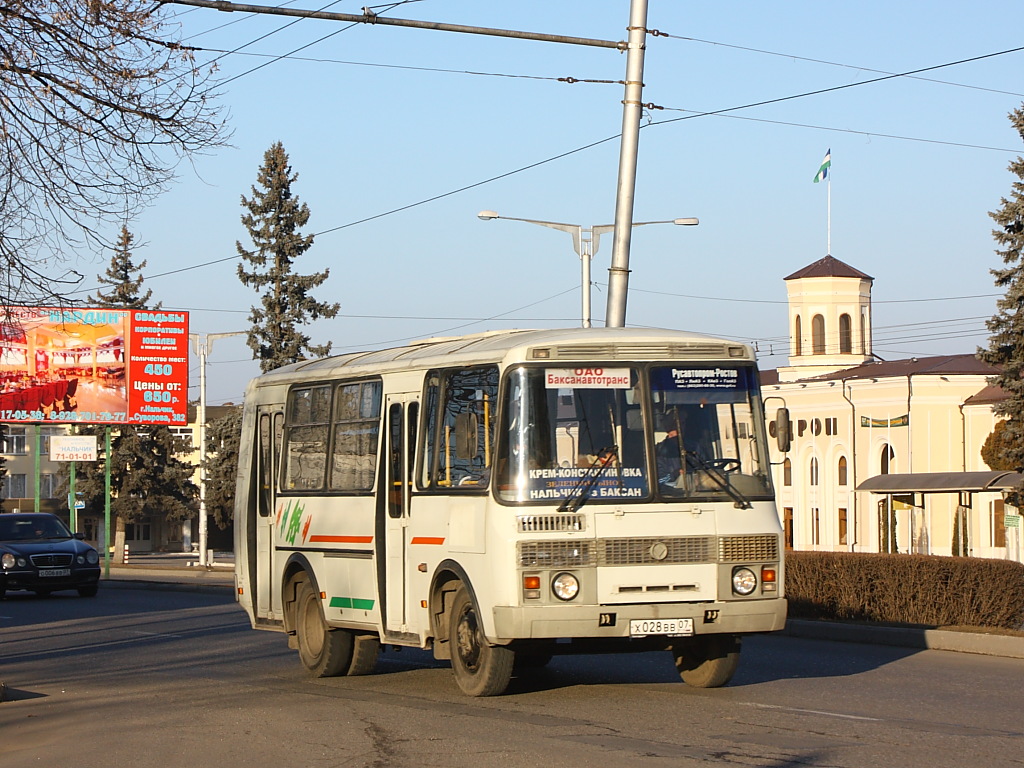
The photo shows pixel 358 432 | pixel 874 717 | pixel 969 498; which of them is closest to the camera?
pixel 874 717

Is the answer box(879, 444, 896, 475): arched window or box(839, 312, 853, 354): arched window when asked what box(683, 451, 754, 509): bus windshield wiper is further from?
box(839, 312, 853, 354): arched window

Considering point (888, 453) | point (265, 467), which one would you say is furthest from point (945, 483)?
point (265, 467)

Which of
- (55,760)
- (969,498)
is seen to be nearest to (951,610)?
(55,760)

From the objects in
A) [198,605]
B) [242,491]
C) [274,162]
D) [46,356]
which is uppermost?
[274,162]

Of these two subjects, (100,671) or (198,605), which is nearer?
(100,671)

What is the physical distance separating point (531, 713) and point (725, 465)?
241 cm

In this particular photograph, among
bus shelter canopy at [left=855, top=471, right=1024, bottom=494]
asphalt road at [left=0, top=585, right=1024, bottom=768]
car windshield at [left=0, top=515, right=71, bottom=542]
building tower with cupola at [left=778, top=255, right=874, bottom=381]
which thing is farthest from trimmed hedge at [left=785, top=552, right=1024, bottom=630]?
building tower with cupola at [left=778, top=255, right=874, bottom=381]

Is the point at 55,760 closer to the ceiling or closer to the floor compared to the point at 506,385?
closer to the floor

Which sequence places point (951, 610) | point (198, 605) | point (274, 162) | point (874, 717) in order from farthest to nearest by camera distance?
point (274, 162)
point (198, 605)
point (951, 610)
point (874, 717)

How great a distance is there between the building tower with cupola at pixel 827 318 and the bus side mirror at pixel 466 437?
93.2 metres

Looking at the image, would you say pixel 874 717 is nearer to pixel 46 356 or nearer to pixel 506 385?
pixel 506 385

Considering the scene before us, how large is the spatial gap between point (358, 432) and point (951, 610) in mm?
8067

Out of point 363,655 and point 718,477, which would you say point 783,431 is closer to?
point 718,477

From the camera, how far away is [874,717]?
11242 millimetres
